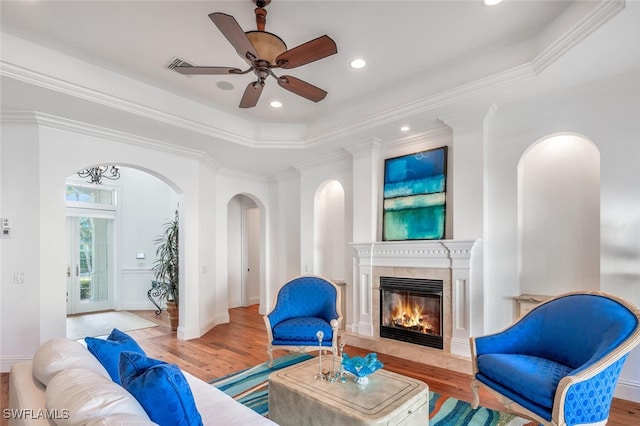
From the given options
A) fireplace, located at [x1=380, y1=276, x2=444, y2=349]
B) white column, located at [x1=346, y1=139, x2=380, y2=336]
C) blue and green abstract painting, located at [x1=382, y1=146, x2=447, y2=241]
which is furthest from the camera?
white column, located at [x1=346, y1=139, x2=380, y2=336]

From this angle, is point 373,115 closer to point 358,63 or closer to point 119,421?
point 358,63

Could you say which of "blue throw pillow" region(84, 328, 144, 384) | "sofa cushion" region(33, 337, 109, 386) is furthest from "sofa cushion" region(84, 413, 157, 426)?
"blue throw pillow" region(84, 328, 144, 384)

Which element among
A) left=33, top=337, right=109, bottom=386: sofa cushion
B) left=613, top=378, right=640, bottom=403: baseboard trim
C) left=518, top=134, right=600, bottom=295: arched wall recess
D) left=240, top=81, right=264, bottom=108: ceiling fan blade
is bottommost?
left=613, top=378, right=640, bottom=403: baseboard trim

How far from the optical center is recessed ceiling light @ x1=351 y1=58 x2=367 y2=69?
3295 millimetres

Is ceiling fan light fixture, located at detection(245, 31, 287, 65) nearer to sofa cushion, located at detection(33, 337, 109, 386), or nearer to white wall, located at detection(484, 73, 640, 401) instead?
sofa cushion, located at detection(33, 337, 109, 386)

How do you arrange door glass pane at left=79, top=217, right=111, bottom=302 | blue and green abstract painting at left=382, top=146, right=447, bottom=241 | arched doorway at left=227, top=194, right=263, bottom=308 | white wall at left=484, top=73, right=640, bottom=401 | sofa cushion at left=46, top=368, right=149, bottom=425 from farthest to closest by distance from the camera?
1. arched doorway at left=227, top=194, right=263, bottom=308
2. door glass pane at left=79, top=217, right=111, bottom=302
3. blue and green abstract painting at left=382, top=146, right=447, bottom=241
4. white wall at left=484, top=73, right=640, bottom=401
5. sofa cushion at left=46, top=368, right=149, bottom=425

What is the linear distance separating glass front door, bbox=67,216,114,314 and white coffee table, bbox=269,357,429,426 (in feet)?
21.5

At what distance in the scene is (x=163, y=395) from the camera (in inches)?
53.1

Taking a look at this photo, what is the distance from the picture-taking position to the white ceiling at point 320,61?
2.57 meters

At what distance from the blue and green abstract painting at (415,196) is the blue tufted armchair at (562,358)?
154 centimetres

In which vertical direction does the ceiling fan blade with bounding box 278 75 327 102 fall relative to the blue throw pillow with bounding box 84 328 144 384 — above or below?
above

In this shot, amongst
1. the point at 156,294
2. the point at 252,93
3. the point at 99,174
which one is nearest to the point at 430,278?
the point at 252,93

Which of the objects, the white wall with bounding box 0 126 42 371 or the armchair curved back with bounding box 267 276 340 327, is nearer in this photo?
the white wall with bounding box 0 126 42 371

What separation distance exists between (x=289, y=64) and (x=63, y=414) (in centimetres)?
234
